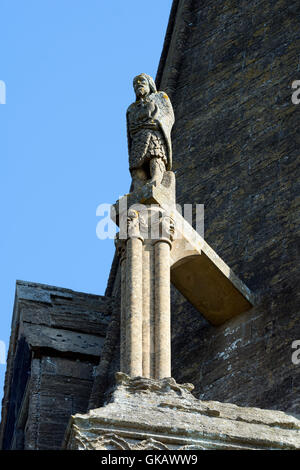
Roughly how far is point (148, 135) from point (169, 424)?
4.63m

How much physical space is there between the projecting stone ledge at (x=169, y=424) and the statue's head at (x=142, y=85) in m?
4.33

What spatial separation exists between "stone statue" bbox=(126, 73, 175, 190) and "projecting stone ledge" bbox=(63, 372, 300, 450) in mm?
3441

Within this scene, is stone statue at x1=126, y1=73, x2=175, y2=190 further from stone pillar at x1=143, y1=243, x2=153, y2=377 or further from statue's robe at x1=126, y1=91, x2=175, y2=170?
stone pillar at x1=143, y1=243, x2=153, y2=377

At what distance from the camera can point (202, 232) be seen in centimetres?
2127

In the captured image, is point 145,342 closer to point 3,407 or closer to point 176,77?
point 3,407

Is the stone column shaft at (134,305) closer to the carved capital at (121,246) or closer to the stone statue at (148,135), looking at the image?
the carved capital at (121,246)

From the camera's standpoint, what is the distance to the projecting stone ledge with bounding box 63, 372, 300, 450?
14.5 metres

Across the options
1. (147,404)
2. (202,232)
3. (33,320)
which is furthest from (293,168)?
(147,404)

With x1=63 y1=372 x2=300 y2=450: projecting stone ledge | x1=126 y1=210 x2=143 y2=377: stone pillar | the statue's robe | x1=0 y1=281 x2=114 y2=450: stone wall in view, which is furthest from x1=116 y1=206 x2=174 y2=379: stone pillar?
x1=0 y1=281 x2=114 y2=450: stone wall

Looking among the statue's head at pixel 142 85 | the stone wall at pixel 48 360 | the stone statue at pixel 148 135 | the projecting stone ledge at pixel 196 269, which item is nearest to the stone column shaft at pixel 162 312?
the projecting stone ledge at pixel 196 269

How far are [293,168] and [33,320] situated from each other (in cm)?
346

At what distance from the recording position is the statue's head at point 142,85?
19.1 meters

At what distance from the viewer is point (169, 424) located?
14.7 m

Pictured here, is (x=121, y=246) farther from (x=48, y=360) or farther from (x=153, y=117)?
(x=48, y=360)
